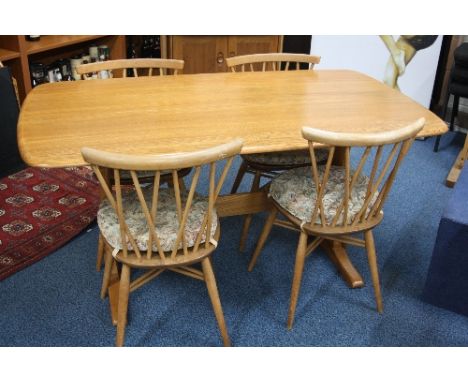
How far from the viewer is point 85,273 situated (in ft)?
7.20

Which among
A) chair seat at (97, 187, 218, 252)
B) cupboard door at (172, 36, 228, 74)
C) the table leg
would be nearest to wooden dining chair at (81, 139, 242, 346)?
chair seat at (97, 187, 218, 252)

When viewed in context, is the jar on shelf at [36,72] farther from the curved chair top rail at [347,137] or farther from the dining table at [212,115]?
the curved chair top rail at [347,137]

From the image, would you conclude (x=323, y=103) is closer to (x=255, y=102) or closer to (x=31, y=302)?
(x=255, y=102)

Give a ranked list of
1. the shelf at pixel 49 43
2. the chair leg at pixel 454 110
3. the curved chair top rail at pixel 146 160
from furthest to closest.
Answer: the chair leg at pixel 454 110 < the shelf at pixel 49 43 < the curved chair top rail at pixel 146 160

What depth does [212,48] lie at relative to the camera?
369 cm

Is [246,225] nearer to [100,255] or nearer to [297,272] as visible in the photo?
[297,272]

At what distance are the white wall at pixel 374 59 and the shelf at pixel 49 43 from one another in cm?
Answer: 172

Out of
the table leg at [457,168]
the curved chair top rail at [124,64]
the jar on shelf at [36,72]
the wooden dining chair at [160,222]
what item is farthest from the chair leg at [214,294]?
the jar on shelf at [36,72]

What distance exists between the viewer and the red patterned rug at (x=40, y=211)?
2295 millimetres

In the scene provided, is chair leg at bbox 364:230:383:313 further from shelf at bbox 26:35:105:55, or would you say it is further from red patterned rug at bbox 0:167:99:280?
shelf at bbox 26:35:105:55

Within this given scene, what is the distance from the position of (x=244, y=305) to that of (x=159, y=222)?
61 centimetres

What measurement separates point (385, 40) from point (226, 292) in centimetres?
239

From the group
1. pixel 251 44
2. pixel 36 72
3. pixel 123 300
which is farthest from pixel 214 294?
pixel 251 44

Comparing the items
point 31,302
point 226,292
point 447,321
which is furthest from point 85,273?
point 447,321
